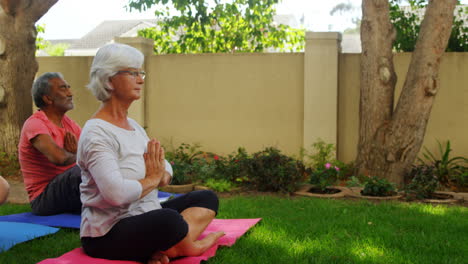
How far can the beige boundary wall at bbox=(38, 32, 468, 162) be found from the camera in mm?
8133

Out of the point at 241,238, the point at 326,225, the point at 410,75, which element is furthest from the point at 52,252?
the point at 410,75

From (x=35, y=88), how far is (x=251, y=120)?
439 cm

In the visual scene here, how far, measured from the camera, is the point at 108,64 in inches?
127

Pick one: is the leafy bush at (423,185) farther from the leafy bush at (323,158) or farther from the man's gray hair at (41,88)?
the man's gray hair at (41,88)

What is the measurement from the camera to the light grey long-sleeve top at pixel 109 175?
3.08 m

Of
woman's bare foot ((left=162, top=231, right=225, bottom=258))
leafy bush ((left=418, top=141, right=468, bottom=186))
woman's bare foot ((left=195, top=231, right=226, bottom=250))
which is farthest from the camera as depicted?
leafy bush ((left=418, top=141, right=468, bottom=186))

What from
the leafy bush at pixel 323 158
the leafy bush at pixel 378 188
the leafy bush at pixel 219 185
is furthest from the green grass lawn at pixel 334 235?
the leafy bush at pixel 323 158

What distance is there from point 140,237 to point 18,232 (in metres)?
1.58

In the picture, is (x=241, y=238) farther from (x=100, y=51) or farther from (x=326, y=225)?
(x=100, y=51)

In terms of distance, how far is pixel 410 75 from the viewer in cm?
702

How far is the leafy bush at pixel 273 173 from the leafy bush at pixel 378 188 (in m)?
0.83

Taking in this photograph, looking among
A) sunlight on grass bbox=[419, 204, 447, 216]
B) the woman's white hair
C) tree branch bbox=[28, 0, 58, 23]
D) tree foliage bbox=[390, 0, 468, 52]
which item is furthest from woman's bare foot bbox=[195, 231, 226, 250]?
tree foliage bbox=[390, 0, 468, 52]

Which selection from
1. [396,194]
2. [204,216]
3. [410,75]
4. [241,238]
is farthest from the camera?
[410,75]

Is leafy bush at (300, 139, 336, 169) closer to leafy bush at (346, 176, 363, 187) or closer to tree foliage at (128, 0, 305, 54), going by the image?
leafy bush at (346, 176, 363, 187)
